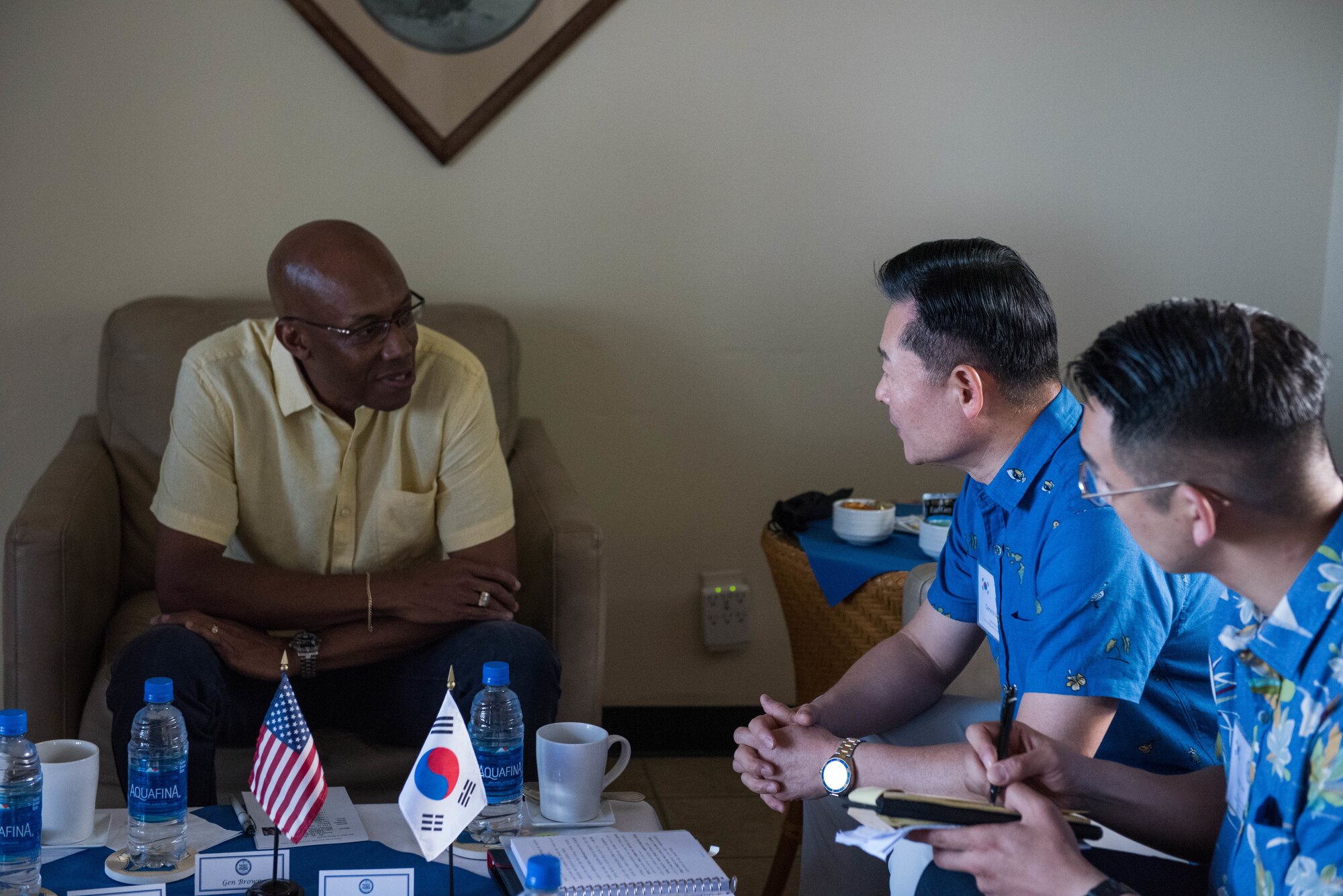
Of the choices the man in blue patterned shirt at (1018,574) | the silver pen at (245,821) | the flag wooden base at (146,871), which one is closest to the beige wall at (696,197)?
the man in blue patterned shirt at (1018,574)

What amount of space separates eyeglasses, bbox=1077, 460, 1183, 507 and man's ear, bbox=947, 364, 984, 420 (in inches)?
10.8

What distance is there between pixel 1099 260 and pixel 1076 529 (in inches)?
69.9

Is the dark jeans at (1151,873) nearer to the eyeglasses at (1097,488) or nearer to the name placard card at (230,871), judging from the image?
the eyeglasses at (1097,488)

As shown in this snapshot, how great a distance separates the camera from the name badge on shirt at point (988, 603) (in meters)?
1.59

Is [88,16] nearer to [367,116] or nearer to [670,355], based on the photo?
[367,116]

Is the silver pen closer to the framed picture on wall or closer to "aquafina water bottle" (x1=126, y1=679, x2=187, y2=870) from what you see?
"aquafina water bottle" (x1=126, y1=679, x2=187, y2=870)

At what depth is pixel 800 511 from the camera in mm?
2516

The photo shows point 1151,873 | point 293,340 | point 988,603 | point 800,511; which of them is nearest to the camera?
point 1151,873

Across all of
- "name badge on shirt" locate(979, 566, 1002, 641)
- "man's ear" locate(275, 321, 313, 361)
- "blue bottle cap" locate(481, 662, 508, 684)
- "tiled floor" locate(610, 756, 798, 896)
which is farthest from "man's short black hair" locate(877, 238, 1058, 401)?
"tiled floor" locate(610, 756, 798, 896)

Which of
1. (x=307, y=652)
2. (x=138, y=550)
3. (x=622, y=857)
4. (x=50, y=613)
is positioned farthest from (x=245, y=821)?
(x=138, y=550)

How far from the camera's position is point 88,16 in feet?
8.52

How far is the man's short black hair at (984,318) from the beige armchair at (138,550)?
0.84 metres

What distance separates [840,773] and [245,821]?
2.33 ft

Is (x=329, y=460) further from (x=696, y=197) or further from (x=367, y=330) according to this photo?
(x=696, y=197)
